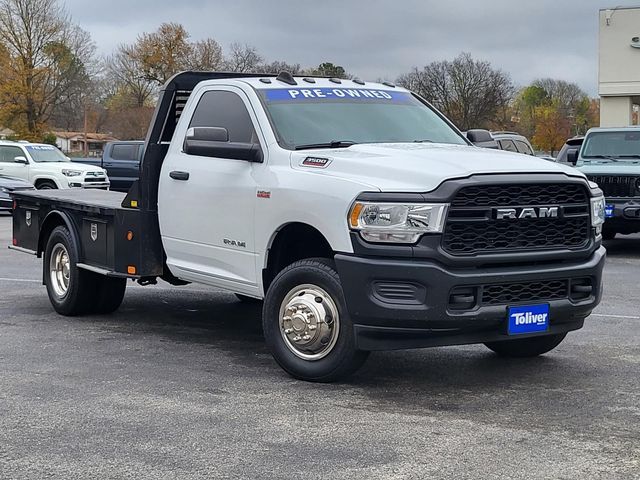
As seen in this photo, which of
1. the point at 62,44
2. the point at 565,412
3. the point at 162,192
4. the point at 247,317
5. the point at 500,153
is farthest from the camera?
the point at 62,44

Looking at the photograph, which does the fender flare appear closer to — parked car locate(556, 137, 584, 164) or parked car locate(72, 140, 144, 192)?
parked car locate(556, 137, 584, 164)

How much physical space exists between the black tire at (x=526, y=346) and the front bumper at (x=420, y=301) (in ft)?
Answer: 3.83

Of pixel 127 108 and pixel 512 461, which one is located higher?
pixel 127 108

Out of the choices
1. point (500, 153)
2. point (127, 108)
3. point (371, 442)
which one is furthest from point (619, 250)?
point (127, 108)

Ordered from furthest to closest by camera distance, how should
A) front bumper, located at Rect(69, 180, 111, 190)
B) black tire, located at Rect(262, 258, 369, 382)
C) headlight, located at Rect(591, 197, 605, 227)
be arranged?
front bumper, located at Rect(69, 180, 111, 190)
headlight, located at Rect(591, 197, 605, 227)
black tire, located at Rect(262, 258, 369, 382)

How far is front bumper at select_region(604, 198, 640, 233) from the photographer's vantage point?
1493 cm

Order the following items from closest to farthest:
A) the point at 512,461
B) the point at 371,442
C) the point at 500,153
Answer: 1. the point at 512,461
2. the point at 371,442
3. the point at 500,153

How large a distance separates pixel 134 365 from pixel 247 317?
2357 millimetres

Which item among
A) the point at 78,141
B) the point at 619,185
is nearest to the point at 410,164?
the point at 619,185

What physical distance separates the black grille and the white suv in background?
71.4 feet

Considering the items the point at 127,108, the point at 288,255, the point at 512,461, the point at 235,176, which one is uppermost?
the point at 127,108


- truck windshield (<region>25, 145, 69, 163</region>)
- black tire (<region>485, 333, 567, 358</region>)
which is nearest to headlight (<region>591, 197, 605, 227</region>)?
black tire (<region>485, 333, 567, 358</region>)

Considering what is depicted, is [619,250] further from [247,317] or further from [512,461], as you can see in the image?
[512,461]

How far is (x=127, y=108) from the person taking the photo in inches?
3000
